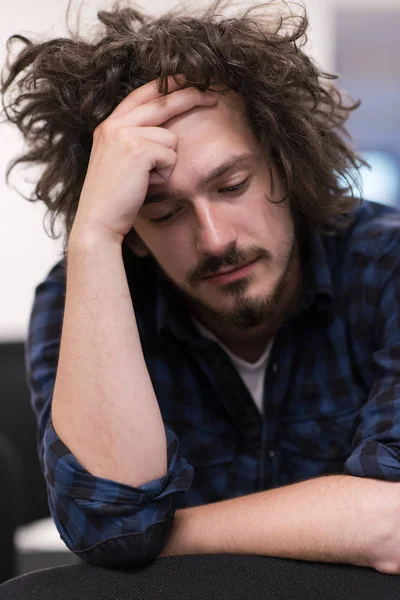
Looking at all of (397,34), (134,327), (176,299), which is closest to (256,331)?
(176,299)

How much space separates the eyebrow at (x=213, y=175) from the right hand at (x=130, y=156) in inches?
1.2

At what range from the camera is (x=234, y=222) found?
50.5 inches

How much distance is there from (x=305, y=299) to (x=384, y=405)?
1.05 ft

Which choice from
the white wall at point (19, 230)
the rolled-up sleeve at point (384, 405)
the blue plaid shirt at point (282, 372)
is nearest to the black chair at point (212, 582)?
the rolled-up sleeve at point (384, 405)

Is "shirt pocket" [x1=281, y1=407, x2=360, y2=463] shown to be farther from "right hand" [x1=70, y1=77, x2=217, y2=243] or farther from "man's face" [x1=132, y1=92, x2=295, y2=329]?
"right hand" [x1=70, y1=77, x2=217, y2=243]

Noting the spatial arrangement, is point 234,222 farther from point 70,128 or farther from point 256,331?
point 70,128

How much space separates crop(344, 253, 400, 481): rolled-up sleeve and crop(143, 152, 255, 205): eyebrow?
1.03 feet

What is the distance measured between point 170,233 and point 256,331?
0.28 metres

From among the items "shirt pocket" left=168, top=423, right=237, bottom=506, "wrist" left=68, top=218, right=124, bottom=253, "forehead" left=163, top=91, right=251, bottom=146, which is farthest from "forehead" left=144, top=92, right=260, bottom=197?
"shirt pocket" left=168, top=423, right=237, bottom=506

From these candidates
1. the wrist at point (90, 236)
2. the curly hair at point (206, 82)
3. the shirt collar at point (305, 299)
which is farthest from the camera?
the shirt collar at point (305, 299)

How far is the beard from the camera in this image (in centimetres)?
132

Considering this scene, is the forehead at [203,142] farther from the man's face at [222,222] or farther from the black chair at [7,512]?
the black chair at [7,512]

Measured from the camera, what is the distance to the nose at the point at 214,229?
4.12 feet

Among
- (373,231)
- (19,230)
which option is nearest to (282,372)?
(373,231)
